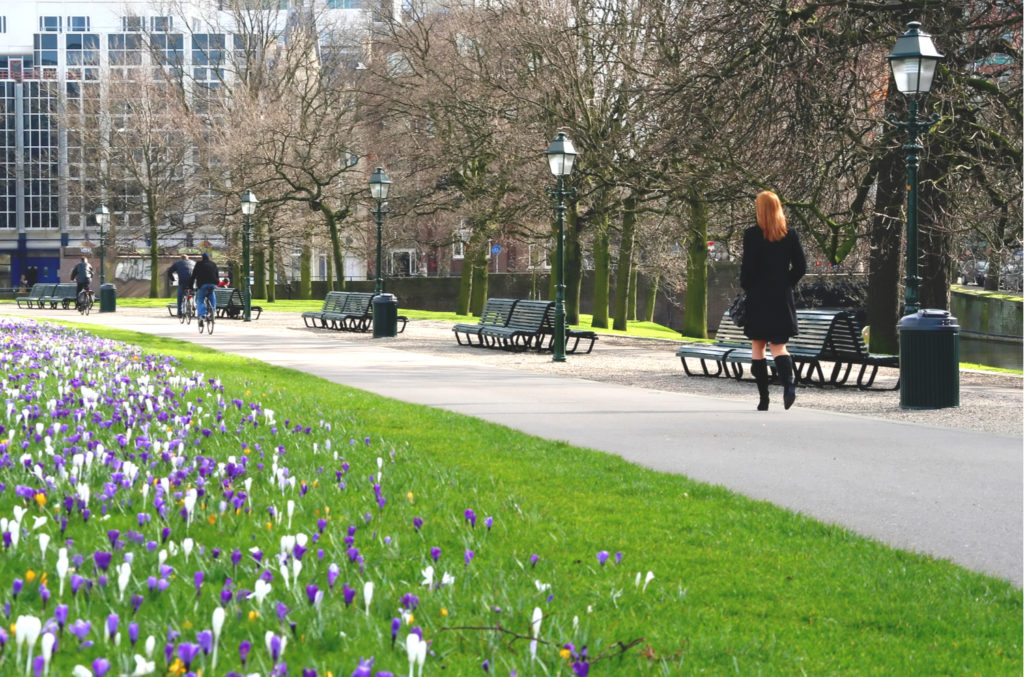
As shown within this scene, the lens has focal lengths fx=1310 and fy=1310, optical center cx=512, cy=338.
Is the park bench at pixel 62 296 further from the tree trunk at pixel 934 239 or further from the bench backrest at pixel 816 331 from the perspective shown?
the bench backrest at pixel 816 331

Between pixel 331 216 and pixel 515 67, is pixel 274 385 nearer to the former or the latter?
pixel 515 67

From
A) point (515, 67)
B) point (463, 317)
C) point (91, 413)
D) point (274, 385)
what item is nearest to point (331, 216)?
point (463, 317)

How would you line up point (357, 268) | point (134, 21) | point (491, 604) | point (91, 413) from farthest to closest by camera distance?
1. point (357, 268)
2. point (134, 21)
3. point (91, 413)
4. point (491, 604)

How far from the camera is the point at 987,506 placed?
7551mm

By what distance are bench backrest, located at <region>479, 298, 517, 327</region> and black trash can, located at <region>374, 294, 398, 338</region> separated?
3.04m

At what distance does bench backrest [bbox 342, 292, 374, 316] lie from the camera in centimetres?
3350

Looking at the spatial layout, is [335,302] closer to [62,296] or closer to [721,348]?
[721,348]

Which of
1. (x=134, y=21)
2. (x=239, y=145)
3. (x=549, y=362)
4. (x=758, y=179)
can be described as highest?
(x=134, y=21)

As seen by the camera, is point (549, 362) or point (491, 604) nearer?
point (491, 604)

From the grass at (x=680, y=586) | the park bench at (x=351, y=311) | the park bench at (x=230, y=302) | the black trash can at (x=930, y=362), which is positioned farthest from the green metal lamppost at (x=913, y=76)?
the park bench at (x=230, y=302)

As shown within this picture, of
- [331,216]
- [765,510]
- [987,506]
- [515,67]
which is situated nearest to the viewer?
[765,510]

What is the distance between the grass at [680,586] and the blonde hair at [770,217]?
13.8 ft

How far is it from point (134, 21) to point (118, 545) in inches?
2570

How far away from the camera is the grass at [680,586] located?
13.8ft
